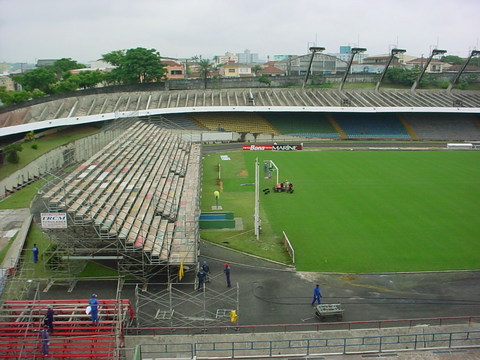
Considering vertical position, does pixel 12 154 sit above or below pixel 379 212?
above

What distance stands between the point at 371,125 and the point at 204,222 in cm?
4893

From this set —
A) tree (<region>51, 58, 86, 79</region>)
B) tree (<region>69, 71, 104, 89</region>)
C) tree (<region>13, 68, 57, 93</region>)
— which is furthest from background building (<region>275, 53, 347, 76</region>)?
tree (<region>51, 58, 86, 79</region>)

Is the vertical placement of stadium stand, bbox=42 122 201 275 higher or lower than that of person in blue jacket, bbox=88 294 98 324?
higher

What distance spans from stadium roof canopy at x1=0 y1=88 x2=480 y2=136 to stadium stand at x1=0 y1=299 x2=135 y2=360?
3674 centimetres

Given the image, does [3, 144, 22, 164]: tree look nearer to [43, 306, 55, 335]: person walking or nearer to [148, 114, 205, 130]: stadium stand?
[148, 114, 205, 130]: stadium stand

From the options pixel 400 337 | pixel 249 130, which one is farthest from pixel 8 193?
A: pixel 249 130

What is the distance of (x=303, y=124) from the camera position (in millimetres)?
70625

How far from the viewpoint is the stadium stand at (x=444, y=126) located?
69144 millimetres

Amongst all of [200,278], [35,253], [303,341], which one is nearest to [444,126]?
[200,278]

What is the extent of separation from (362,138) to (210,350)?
187ft

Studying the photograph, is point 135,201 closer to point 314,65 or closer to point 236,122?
point 236,122

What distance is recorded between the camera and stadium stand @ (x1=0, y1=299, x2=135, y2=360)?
16312mm

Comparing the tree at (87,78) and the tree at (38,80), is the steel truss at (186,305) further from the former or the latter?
the tree at (38,80)

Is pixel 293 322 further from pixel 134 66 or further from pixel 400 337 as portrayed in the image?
pixel 134 66
